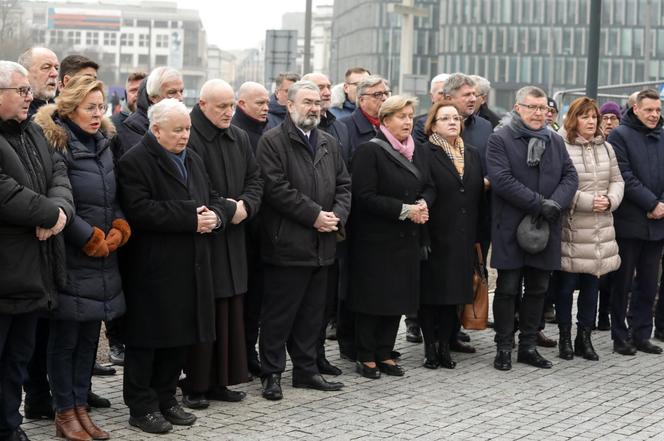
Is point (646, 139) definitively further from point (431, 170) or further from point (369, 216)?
point (369, 216)

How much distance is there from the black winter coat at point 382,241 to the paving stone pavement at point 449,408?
0.59 metres

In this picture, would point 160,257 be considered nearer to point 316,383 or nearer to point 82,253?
point 82,253

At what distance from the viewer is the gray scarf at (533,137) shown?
958 centimetres

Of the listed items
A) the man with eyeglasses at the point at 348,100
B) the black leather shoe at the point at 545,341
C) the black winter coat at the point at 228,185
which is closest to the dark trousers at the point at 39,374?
the black winter coat at the point at 228,185

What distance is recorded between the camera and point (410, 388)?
346 inches

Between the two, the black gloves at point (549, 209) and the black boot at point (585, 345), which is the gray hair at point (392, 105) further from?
the black boot at point (585, 345)

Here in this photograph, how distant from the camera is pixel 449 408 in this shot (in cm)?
816

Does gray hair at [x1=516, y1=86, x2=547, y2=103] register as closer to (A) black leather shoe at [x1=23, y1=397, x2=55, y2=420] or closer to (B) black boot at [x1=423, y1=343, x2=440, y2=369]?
(B) black boot at [x1=423, y1=343, x2=440, y2=369]

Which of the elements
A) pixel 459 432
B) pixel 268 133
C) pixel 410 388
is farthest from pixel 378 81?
pixel 459 432

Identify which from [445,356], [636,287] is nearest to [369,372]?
[445,356]

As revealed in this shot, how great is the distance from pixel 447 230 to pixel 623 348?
207 centimetres

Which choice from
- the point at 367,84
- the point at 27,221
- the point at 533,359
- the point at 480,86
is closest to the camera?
the point at 27,221

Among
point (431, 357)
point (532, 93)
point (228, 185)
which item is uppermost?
point (532, 93)

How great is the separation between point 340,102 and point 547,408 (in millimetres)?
4385
